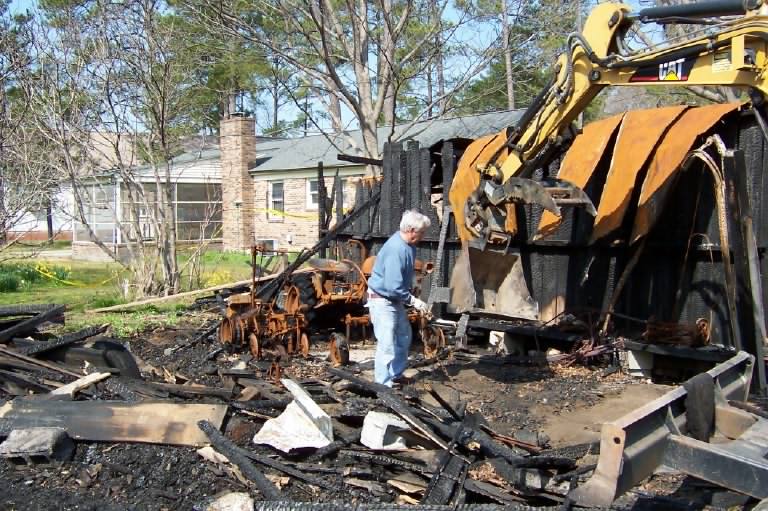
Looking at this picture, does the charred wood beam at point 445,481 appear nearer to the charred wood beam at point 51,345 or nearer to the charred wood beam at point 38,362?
the charred wood beam at point 38,362

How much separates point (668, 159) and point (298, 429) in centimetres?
480

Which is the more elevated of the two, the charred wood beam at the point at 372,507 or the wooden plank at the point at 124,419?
the wooden plank at the point at 124,419

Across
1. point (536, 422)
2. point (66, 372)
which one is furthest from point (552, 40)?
point (66, 372)

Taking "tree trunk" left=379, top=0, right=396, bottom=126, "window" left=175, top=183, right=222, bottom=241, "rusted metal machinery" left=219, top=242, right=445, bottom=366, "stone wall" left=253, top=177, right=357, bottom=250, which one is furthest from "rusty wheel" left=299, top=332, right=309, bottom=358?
"window" left=175, top=183, right=222, bottom=241

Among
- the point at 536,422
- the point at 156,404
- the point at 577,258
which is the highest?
the point at 577,258

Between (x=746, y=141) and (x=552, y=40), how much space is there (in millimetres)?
10608

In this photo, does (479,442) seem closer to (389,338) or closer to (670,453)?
(670,453)

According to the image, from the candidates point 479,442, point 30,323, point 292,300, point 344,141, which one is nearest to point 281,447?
point 479,442

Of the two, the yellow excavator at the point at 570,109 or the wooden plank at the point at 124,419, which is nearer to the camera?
the wooden plank at the point at 124,419

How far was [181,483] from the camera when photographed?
5.12 m

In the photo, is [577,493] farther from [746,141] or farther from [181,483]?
[746,141]

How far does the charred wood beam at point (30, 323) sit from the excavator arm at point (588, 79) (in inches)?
202

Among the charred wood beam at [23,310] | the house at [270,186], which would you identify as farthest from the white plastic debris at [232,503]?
the house at [270,186]

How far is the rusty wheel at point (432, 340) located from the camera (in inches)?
378
